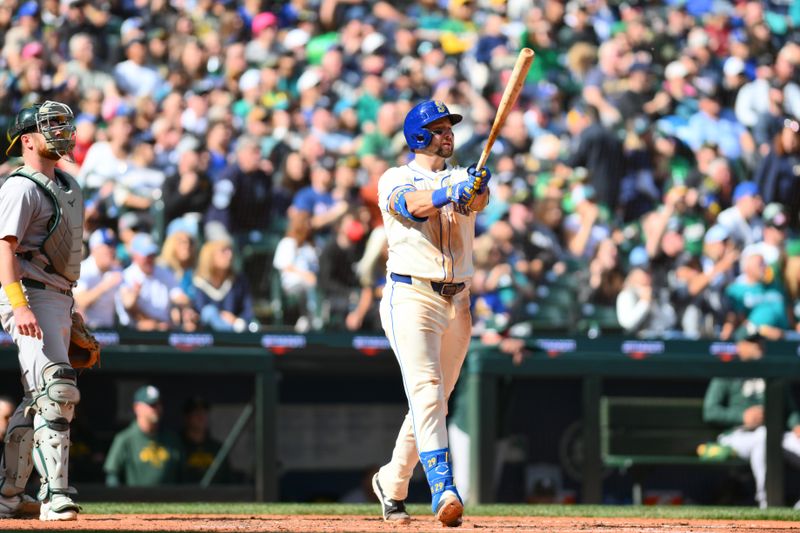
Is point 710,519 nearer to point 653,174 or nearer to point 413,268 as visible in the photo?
point 413,268

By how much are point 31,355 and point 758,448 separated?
20.9 feet

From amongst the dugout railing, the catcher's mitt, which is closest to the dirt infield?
the catcher's mitt

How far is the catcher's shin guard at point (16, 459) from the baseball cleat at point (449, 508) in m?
1.89

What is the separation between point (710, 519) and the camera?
7.90m

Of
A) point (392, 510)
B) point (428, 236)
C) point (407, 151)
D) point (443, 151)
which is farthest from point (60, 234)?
point (407, 151)

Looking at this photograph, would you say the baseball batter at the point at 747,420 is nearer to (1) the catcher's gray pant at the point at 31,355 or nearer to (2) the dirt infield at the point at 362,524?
(2) the dirt infield at the point at 362,524

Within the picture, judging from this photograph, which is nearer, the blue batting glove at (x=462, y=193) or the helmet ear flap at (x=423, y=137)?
the blue batting glove at (x=462, y=193)

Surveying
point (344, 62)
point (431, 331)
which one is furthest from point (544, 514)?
point (344, 62)

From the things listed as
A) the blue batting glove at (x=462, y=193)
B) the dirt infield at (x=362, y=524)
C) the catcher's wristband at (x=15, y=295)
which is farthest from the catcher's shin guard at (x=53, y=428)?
the blue batting glove at (x=462, y=193)

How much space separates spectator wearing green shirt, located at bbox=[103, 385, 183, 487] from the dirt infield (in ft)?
7.43

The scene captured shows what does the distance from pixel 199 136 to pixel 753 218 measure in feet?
15.4

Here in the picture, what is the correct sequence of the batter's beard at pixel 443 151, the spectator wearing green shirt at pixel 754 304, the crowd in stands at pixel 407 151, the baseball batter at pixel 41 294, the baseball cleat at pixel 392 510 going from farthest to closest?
the spectator wearing green shirt at pixel 754 304 < the crowd in stands at pixel 407 151 < the baseball cleat at pixel 392 510 < the batter's beard at pixel 443 151 < the baseball batter at pixel 41 294

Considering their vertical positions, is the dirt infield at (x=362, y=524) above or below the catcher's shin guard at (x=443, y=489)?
below

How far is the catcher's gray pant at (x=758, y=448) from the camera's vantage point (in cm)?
1087
